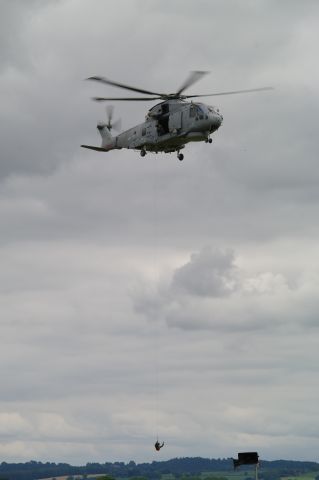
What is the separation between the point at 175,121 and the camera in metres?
98.3

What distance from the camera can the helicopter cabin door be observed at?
97.9 m

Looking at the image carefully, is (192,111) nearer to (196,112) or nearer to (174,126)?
(196,112)

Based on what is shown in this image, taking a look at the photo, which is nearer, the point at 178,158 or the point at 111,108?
the point at 178,158

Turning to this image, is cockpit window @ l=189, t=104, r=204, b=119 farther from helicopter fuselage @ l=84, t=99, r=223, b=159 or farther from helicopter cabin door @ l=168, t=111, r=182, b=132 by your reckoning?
helicopter cabin door @ l=168, t=111, r=182, b=132

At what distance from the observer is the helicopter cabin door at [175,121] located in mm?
97875

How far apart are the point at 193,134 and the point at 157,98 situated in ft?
20.5

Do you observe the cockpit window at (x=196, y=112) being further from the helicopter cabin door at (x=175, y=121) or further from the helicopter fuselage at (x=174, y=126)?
the helicopter cabin door at (x=175, y=121)

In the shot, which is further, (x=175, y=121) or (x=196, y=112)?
(x=175, y=121)

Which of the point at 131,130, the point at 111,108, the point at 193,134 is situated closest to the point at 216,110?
the point at 193,134

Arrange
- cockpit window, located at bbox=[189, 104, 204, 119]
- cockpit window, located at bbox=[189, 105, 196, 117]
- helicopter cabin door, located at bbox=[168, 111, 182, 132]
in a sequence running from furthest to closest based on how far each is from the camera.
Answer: helicopter cabin door, located at bbox=[168, 111, 182, 132], cockpit window, located at bbox=[189, 105, 196, 117], cockpit window, located at bbox=[189, 104, 204, 119]

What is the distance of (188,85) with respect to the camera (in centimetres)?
9762

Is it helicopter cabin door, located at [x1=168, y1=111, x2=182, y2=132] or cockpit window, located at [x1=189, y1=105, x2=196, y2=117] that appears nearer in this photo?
cockpit window, located at [x1=189, y1=105, x2=196, y2=117]

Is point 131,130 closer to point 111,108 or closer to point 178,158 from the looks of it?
point 178,158

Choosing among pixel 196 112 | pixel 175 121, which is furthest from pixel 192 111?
pixel 175 121
